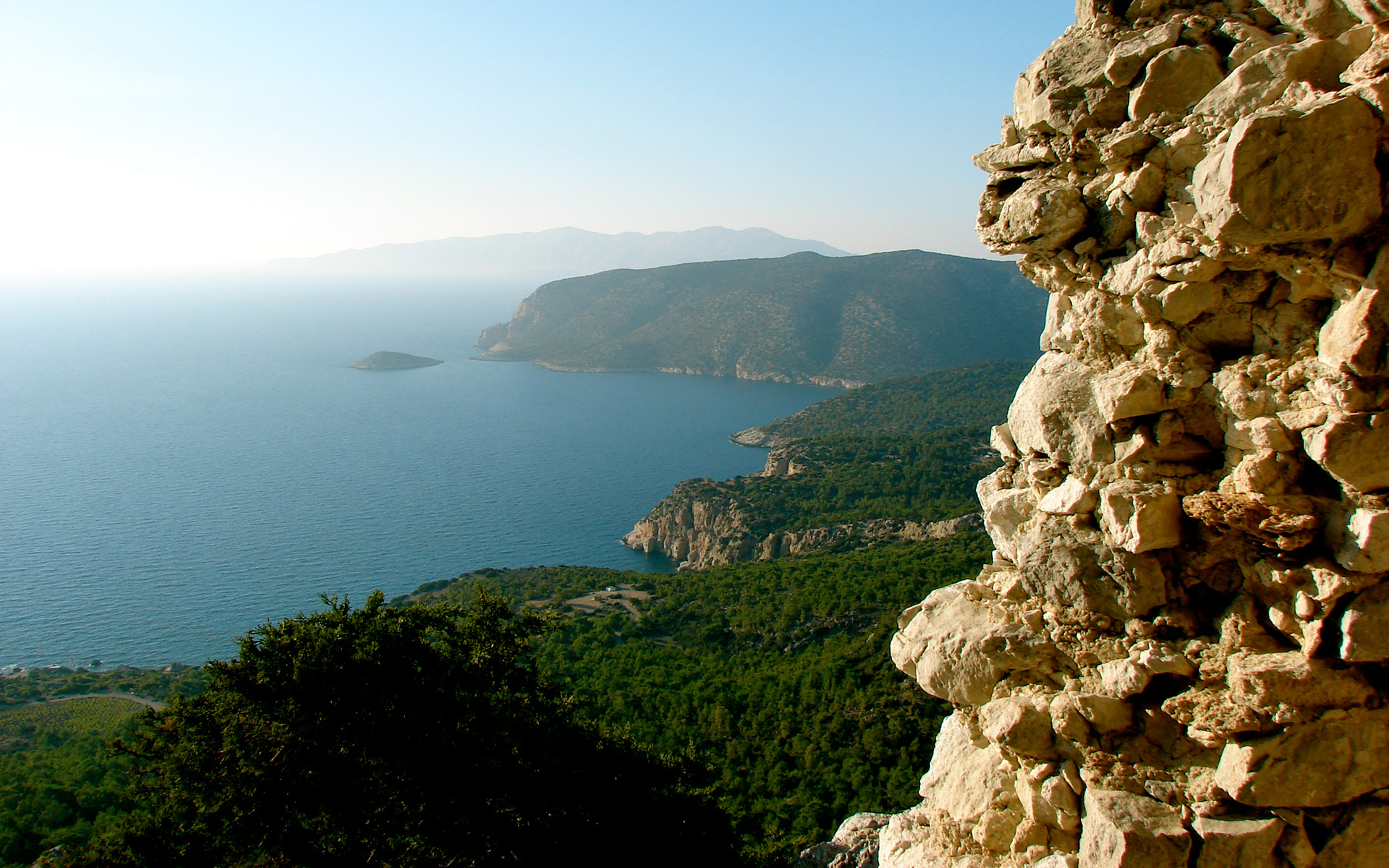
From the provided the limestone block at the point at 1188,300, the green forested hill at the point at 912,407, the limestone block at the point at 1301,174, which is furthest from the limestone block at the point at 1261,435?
the green forested hill at the point at 912,407

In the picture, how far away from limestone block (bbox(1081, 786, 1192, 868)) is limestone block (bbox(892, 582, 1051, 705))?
125cm

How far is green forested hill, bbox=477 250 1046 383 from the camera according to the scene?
520 ft

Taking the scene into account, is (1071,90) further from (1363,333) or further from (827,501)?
(827,501)

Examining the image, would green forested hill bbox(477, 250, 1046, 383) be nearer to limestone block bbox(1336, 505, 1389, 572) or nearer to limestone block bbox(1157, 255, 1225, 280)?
limestone block bbox(1157, 255, 1225, 280)

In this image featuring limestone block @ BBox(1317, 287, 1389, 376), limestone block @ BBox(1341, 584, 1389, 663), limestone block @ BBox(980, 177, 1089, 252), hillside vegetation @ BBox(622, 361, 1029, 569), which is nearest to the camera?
limestone block @ BBox(1317, 287, 1389, 376)

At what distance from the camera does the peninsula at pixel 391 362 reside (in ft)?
593

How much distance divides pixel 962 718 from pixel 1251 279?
444cm

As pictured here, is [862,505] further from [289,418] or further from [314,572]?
[289,418]

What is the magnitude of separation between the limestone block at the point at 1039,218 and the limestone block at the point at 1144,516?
6.76 ft

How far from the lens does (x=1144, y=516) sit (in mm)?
5809

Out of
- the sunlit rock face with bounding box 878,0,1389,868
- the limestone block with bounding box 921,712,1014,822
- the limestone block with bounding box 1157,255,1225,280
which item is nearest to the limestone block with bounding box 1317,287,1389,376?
the sunlit rock face with bounding box 878,0,1389,868

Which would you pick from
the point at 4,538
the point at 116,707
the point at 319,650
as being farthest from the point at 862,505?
the point at 4,538

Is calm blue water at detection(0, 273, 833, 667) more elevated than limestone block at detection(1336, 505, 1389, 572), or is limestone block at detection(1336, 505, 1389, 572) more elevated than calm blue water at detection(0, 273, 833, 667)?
limestone block at detection(1336, 505, 1389, 572)

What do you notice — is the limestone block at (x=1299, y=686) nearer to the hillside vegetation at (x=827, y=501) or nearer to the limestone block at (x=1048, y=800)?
the limestone block at (x=1048, y=800)
